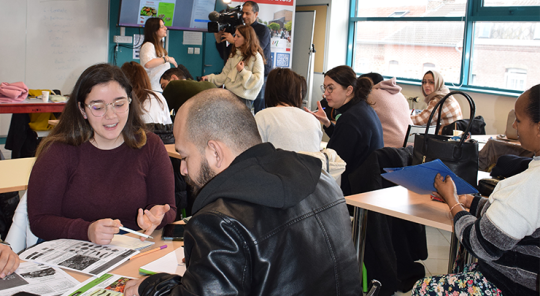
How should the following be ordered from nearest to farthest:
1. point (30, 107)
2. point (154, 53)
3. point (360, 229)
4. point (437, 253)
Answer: point (360, 229) < point (437, 253) < point (30, 107) < point (154, 53)

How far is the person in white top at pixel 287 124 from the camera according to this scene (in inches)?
112

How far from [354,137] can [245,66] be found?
2.98 meters

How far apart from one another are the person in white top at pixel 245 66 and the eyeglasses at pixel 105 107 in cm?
365

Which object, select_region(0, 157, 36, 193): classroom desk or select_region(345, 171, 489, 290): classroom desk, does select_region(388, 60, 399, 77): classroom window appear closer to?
select_region(345, 171, 489, 290): classroom desk

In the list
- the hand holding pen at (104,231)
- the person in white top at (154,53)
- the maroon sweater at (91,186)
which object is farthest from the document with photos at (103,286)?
the person in white top at (154,53)

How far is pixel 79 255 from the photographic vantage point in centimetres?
148

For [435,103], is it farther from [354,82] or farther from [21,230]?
[21,230]

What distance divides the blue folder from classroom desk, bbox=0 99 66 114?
359 centimetres

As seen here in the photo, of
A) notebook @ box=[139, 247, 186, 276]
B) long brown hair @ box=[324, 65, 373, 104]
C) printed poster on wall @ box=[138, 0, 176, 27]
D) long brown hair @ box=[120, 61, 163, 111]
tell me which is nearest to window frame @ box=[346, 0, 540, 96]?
printed poster on wall @ box=[138, 0, 176, 27]

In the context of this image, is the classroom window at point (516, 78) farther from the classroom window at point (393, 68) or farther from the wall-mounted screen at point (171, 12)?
the wall-mounted screen at point (171, 12)

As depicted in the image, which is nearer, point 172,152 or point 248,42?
point 172,152

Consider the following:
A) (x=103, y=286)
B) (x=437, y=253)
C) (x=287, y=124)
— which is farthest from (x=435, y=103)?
(x=103, y=286)

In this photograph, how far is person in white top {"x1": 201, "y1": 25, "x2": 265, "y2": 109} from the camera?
5.46m

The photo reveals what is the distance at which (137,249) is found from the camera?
5.13 ft
